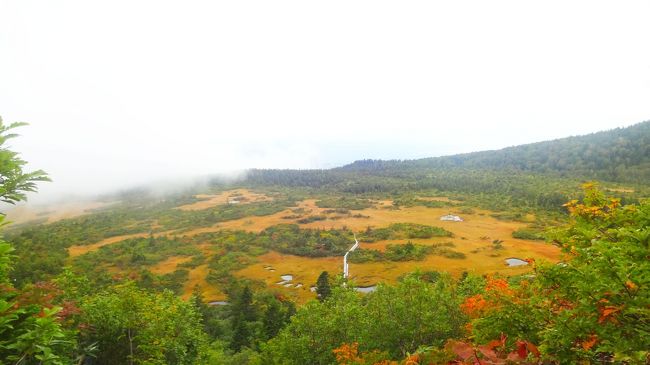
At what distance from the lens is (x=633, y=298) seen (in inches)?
264

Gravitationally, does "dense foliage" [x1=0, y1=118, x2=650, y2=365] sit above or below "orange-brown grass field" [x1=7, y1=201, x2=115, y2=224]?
above

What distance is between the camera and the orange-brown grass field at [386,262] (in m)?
69.4

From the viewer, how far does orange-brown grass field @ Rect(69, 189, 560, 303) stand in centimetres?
6938

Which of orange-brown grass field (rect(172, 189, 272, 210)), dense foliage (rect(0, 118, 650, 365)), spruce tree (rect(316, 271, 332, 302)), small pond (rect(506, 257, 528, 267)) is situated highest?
dense foliage (rect(0, 118, 650, 365))

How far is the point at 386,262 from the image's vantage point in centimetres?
7925

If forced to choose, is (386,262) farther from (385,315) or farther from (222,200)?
(222,200)

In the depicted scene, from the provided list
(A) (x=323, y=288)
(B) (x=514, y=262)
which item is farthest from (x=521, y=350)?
(B) (x=514, y=262)

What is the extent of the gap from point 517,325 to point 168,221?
149811mm

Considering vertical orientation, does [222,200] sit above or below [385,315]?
below

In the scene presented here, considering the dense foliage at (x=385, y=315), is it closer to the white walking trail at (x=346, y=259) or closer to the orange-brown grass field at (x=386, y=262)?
the orange-brown grass field at (x=386, y=262)

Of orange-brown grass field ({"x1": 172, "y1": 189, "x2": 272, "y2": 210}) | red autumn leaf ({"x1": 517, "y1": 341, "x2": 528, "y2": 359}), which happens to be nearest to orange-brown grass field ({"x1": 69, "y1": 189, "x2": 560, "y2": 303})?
red autumn leaf ({"x1": 517, "y1": 341, "x2": 528, "y2": 359})

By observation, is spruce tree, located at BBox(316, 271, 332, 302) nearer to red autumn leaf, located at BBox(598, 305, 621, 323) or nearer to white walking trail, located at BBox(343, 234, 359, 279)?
white walking trail, located at BBox(343, 234, 359, 279)

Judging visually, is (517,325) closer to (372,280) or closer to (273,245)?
A: (372,280)

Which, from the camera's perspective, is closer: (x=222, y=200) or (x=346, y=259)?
(x=346, y=259)
